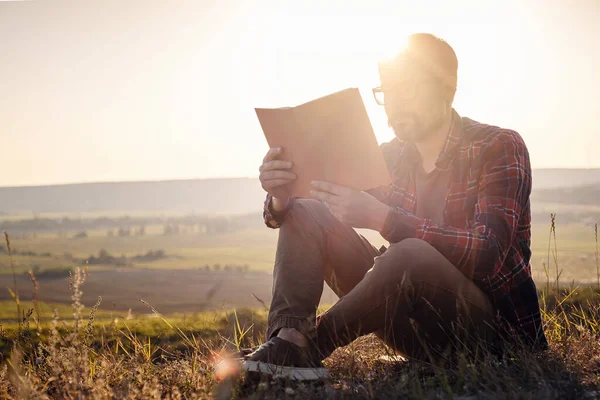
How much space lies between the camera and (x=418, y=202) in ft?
10.8

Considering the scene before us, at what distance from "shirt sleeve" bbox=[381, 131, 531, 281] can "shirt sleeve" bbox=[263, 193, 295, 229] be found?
1.94 feet

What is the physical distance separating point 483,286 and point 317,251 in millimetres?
807

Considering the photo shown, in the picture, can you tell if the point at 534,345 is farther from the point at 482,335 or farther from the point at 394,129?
the point at 394,129

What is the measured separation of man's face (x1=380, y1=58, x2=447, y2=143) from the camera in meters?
3.11

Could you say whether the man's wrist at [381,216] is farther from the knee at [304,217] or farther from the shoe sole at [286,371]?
the shoe sole at [286,371]

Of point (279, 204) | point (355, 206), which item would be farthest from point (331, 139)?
point (279, 204)

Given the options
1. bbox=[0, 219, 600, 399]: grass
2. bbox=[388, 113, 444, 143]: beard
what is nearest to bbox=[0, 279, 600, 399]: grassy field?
bbox=[0, 219, 600, 399]: grass

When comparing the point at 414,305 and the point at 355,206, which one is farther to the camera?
the point at 414,305

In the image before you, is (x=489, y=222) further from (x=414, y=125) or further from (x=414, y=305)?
(x=414, y=125)

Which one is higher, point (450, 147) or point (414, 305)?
point (450, 147)

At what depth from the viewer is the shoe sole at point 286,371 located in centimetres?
261

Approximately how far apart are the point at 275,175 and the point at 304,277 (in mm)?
518

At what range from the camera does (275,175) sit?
283 cm

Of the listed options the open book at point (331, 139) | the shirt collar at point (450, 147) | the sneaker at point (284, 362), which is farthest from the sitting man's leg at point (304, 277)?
the shirt collar at point (450, 147)
